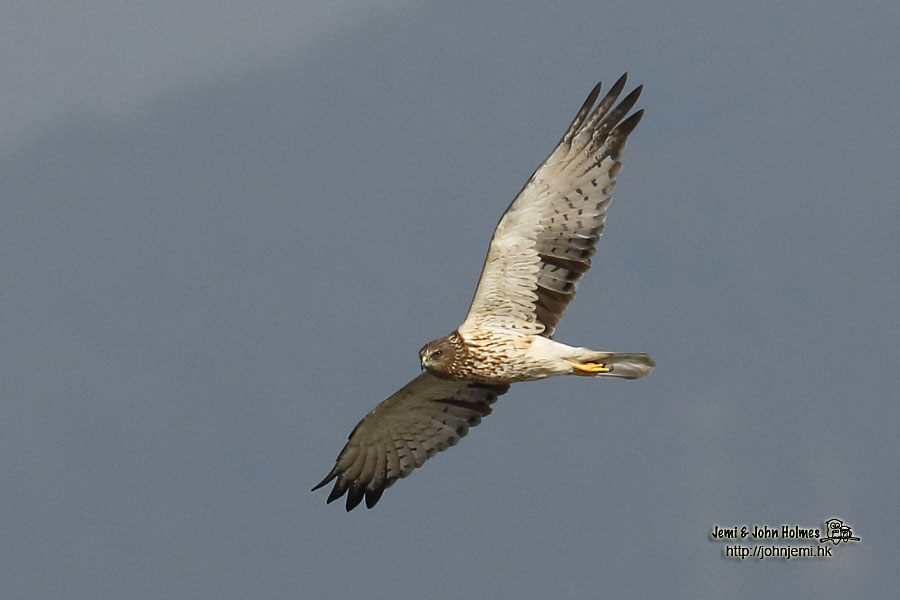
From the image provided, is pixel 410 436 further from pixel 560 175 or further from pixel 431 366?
pixel 560 175

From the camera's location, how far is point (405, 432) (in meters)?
Answer: 16.3

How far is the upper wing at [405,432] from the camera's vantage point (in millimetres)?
16047

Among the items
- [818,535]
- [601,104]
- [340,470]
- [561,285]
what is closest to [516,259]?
[561,285]

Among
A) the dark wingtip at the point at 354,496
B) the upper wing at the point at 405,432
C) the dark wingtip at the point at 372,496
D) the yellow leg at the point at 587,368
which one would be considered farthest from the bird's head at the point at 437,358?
the dark wingtip at the point at 354,496

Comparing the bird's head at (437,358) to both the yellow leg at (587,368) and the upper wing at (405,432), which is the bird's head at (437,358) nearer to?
the yellow leg at (587,368)

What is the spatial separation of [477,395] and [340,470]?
5.23ft

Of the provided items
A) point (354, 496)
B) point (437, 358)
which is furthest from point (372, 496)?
point (437, 358)

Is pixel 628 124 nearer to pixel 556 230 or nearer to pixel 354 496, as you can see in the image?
pixel 556 230

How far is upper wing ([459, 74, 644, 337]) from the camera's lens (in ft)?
48.0

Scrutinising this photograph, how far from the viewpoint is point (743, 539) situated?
1631 centimetres

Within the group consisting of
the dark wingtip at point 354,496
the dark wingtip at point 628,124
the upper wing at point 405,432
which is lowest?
the dark wingtip at point 354,496

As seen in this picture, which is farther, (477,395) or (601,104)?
(477,395)

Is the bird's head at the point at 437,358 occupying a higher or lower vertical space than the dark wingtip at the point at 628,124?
lower

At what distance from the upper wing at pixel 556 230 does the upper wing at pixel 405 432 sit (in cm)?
140
